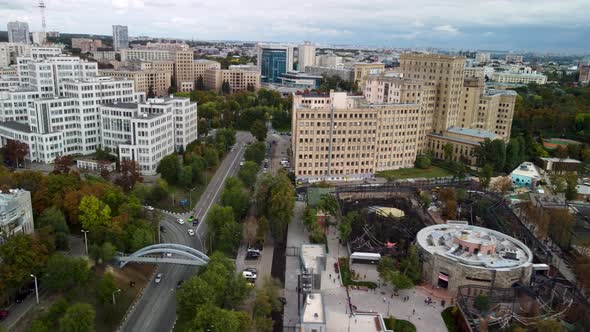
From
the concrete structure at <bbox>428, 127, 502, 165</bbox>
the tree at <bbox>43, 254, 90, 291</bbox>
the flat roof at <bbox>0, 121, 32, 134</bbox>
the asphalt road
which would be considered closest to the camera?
the asphalt road

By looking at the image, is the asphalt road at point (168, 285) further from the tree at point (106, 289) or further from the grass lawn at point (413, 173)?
the grass lawn at point (413, 173)

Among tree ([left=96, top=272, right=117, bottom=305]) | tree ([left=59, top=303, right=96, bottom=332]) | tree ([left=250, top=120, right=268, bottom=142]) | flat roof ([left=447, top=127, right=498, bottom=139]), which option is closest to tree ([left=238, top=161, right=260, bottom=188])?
tree ([left=250, top=120, right=268, bottom=142])

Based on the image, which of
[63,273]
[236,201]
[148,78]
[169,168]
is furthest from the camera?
[148,78]

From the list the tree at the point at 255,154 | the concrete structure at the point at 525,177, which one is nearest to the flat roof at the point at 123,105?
the tree at the point at 255,154

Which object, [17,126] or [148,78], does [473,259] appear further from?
[148,78]

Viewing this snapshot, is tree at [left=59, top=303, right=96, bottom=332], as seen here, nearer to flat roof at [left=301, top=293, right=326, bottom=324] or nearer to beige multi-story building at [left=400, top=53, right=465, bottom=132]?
flat roof at [left=301, top=293, right=326, bottom=324]

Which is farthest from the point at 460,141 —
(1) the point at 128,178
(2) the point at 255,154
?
(1) the point at 128,178

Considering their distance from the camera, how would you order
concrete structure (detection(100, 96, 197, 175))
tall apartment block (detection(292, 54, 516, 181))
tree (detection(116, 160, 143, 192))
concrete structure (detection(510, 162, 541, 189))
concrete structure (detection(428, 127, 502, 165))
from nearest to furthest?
1. tree (detection(116, 160, 143, 192))
2. concrete structure (detection(100, 96, 197, 175))
3. tall apartment block (detection(292, 54, 516, 181))
4. concrete structure (detection(510, 162, 541, 189))
5. concrete structure (detection(428, 127, 502, 165))
